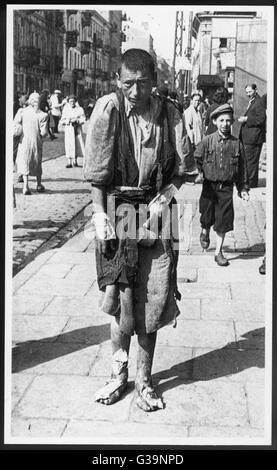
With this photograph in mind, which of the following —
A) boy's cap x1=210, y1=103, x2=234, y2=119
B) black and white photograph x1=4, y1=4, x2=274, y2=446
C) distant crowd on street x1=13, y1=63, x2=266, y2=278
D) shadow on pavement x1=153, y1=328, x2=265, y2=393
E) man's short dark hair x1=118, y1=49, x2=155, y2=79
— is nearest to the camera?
man's short dark hair x1=118, y1=49, x2=155, y2=79

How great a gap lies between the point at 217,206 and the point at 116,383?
3.27m

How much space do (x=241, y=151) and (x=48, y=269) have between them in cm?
200

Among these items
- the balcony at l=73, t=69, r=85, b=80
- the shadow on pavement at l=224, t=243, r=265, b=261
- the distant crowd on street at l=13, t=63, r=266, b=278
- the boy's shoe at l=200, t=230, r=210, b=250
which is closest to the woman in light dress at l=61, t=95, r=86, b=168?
the distant crowd on street at l=13, t=63, r=266, b=278

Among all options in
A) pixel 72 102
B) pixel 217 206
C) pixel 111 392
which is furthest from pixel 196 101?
pixel 111 392

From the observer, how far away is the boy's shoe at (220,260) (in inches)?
263

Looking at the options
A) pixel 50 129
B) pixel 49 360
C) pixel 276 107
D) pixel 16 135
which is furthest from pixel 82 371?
pixel 50 129

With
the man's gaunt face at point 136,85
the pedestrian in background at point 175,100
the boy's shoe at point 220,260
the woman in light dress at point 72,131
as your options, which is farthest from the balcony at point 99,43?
the boy's shoe at point 220,260

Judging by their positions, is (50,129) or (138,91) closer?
(138,91)

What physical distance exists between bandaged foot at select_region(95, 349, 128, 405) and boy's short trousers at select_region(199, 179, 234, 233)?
309 centimetres

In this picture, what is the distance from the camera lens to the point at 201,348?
468 centimetres

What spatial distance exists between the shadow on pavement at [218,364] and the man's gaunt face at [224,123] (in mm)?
2281

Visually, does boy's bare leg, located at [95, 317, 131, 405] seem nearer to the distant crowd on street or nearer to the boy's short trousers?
the distant crowd on street

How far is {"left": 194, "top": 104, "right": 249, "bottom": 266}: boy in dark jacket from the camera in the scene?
6.43 metres
